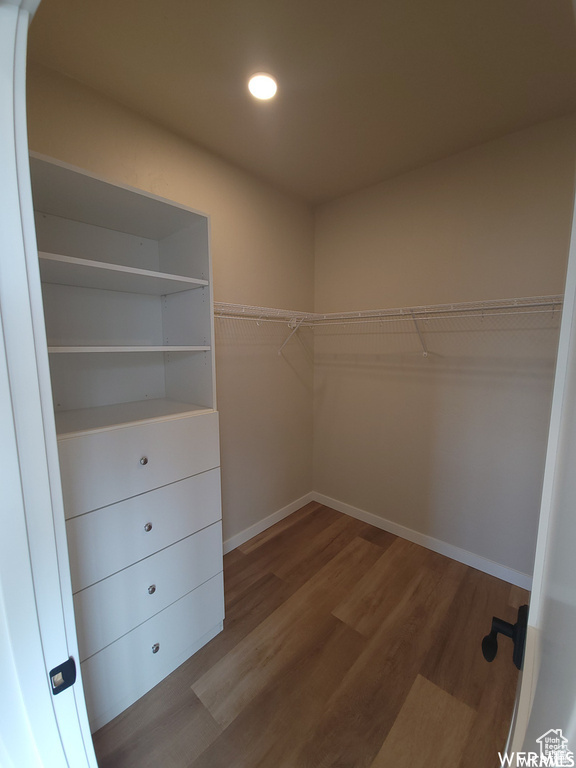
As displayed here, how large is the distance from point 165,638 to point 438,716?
116cm

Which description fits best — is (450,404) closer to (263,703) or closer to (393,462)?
(393,462)

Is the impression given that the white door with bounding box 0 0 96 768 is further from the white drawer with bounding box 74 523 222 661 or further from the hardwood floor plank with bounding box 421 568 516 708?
the hardwood floor plank with bounding box 421 568 516 708

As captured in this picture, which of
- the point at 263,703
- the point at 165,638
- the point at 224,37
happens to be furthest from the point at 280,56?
the point at 263,703

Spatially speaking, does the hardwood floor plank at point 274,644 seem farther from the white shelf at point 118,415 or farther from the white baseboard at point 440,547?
the white shelf at point 118,415


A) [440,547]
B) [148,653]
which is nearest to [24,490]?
[148,653]

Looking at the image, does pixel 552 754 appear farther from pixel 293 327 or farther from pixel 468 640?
pixel 293 327

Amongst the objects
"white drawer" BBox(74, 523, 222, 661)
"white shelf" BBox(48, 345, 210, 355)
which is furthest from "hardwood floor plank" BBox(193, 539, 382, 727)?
"white shelf" BBox(48, 345, 210, 355)

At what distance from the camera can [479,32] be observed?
115 centimetres

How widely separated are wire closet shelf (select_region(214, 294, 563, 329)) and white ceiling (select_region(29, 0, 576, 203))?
36.2 inches

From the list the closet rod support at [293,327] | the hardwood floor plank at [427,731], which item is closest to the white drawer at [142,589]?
the hardwood floor plank at [427,731]

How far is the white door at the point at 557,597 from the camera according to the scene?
0.94 ft

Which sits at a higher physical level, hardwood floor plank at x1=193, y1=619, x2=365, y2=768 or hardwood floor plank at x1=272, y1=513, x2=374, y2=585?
hardwood floor plank at x1=272, y1=513, x2=374, y2=585

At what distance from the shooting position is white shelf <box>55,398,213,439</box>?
3.68ft

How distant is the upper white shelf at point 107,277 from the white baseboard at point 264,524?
1.71m
